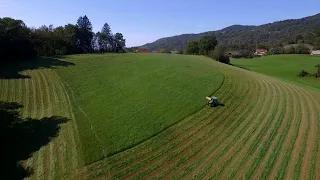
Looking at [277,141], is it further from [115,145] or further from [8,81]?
[8,81]

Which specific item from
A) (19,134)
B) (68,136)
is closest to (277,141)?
(68,136)

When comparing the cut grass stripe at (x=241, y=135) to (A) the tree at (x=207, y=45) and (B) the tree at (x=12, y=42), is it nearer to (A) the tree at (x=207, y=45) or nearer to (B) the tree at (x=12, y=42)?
(B) the tree at (x=12, y=42)

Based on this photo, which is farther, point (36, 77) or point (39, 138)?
point (36, 77)

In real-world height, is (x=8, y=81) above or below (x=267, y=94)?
Result: above

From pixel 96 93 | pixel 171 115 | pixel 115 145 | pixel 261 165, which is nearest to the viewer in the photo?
pixel 261 165

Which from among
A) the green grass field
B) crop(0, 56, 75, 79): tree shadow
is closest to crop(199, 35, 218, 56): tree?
the green grass field

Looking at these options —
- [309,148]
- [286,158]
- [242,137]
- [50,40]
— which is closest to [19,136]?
[242,137]

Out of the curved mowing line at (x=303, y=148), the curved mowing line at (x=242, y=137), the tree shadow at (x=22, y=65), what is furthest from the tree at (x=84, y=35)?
the curved mowing line at (x=303, y=148)
